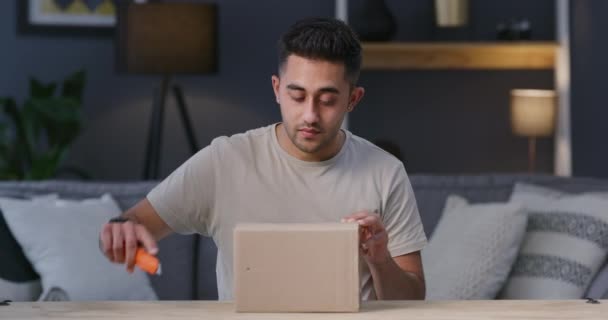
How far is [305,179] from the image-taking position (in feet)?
6.88

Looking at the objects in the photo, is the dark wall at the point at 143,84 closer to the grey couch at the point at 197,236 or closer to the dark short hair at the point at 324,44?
the grey couch at the point at 197,236

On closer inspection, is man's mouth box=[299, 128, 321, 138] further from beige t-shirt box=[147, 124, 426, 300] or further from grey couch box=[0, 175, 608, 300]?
grey couch box=[0, 175, 608, 300]

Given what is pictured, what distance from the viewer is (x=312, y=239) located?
156 centimetres

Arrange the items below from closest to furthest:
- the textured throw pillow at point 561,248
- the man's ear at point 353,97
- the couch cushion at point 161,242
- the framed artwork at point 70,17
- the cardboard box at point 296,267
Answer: the cardboard box at point 296,267, the man's ear at point 353,97, the textured throw pillow at point 561,248, the couch cushion at point 161,242, the framed artwork at point 70,17

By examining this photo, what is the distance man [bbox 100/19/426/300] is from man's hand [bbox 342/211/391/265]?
105mm

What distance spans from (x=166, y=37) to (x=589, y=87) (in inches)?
79.0

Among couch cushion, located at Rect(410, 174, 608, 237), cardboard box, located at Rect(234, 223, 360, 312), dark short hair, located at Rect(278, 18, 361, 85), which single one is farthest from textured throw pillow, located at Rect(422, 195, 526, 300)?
cardboard box, located at Rect(234, 223, 360, 312)

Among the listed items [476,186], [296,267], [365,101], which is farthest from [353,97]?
[365,101]

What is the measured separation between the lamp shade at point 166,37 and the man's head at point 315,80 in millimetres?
2894

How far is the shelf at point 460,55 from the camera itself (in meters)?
5.24

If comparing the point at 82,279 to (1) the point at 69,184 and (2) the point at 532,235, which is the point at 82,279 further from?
(2) the point at 532,235

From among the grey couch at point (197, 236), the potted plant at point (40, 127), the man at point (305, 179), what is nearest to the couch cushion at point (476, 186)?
the grey couch at point (197, 236)

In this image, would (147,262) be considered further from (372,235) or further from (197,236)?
(197,236)

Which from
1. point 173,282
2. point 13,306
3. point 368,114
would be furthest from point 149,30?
point 13,306
